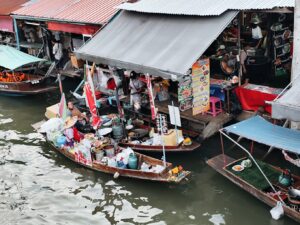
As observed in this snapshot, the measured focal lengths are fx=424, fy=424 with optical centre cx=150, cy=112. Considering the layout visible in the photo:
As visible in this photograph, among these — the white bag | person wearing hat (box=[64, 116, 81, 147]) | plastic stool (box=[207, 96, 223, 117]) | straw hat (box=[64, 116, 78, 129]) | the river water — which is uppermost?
plastic stool (box=[207, 96, 223, 117])

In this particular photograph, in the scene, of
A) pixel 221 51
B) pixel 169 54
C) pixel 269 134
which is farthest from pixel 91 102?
pixel 269 134

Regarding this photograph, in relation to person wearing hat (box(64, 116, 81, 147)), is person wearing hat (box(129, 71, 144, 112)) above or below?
above

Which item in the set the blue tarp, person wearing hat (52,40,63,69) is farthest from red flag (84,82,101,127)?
person wearing hat (52,40,63,69)

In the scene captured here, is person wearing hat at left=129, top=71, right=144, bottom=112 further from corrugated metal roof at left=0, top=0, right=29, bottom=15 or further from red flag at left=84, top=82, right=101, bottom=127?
corrugated metal roof at left=0, top=0, right=29, bottom=15

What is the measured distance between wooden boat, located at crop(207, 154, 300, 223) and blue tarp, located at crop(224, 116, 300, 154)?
49.1 inches

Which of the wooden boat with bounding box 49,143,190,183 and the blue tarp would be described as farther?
the wooden boat with bounding box 49,143,190,183

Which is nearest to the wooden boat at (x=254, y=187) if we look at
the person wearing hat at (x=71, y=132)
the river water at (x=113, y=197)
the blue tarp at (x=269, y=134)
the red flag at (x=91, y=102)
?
the river water at (x=113, y=197)

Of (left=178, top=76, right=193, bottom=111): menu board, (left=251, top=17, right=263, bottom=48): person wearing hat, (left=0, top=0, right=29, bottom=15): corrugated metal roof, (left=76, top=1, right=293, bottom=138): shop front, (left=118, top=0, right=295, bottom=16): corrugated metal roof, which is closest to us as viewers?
(left=118, top=0, right=295, bottom=16): corrugated metal roof

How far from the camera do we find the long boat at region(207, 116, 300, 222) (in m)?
9.51

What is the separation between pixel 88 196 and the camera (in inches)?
454

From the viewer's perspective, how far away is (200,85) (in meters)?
13.0

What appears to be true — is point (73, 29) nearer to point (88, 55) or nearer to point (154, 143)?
point (88, 55)

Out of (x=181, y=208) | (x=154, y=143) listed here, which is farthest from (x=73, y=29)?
(x=181, y=208)

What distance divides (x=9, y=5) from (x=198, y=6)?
46.8ft
